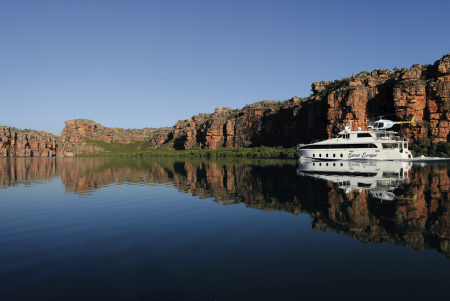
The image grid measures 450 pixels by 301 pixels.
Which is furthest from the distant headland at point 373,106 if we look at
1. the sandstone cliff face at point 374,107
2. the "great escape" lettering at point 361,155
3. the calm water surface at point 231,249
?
the calm water surface at point 231,249

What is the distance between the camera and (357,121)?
7538 cm

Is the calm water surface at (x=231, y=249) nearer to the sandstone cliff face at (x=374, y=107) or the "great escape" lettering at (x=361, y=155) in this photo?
the "great escape" lettering at (x=361, y=155)

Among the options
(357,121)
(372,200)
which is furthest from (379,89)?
(372,200)

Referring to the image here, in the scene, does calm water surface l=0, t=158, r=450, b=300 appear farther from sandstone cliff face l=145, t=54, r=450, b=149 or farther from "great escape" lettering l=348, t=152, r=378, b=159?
sandstone cliff face l=145, t=54, r=450, b=149

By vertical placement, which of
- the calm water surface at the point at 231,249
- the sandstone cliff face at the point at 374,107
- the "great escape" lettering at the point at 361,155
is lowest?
the calm water surface at the point at 231,249

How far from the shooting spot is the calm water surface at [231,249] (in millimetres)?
5852

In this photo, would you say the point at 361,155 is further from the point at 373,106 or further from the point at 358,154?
the point at 373,106

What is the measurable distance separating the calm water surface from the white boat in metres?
34.7

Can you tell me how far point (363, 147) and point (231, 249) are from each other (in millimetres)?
47056

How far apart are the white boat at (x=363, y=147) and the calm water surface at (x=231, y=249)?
114ft

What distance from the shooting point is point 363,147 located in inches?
1893

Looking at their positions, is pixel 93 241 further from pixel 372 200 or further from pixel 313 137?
pixel 313 137

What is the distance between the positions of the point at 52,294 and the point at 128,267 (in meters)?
1.75

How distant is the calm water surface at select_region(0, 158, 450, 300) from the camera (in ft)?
19.2
